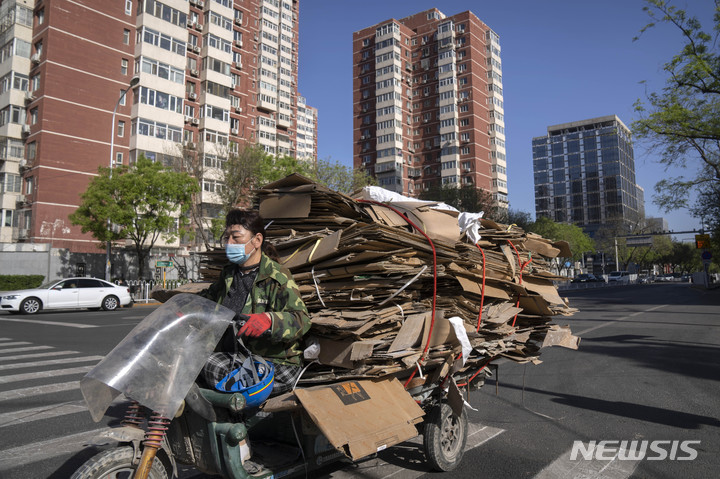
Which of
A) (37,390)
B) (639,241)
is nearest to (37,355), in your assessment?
(37,390)

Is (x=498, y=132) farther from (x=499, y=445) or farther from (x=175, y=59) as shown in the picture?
(x=499, y=445)

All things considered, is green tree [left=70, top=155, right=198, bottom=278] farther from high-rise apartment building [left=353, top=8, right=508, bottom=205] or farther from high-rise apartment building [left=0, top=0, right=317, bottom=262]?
high-rise apartment building [left=353, top=8, right=508, bottom=205]

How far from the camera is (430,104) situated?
250 feet

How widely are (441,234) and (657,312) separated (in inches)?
767

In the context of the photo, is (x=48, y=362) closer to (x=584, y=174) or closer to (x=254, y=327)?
(x=254, y=327)

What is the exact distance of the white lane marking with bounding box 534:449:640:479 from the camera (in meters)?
3.82

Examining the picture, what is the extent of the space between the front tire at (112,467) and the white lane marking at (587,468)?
Answer: 289 centimetres

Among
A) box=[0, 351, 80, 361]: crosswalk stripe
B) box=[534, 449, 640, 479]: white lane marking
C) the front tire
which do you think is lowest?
box=[534, 449, 640, 479]: white lane marking

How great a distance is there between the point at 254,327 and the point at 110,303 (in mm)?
21889

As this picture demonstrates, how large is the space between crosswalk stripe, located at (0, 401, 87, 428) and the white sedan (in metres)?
16.4

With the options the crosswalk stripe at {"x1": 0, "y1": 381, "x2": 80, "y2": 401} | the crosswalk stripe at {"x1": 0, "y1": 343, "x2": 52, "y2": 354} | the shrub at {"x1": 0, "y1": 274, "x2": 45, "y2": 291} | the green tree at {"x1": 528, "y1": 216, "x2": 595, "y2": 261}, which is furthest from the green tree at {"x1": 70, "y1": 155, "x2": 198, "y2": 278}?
the green tree at {"x1": 528, "y1": 216, "x2": 595, "y2": 261}

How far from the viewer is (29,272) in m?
30.4

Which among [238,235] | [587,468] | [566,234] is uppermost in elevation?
[566,234]

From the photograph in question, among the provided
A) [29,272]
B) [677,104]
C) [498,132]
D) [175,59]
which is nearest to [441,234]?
[677,104]
